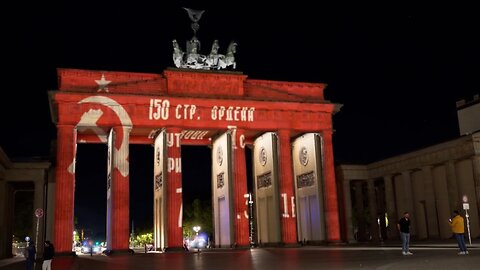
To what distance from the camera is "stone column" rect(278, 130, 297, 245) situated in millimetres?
49938

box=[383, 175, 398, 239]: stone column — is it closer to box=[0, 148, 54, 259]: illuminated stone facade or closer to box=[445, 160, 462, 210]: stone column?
box=[445, 160, 462, 210]: stone column

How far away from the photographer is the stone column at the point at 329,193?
5088cm

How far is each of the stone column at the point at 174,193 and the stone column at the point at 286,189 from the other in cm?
990

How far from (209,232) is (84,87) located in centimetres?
5215

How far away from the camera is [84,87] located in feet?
155

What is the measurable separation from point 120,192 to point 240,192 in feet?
36.2

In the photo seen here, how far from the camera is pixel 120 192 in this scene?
1821 inches

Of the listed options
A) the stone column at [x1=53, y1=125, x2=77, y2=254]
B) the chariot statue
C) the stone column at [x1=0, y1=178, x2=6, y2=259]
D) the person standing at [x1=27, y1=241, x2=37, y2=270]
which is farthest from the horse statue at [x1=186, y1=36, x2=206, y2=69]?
the person standing at [x1=27, y1=241, x2=37, y2=270]

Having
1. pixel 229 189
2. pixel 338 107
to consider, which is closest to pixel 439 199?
pixel 338 107

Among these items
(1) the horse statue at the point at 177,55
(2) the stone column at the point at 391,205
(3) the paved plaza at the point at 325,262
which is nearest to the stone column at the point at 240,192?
(1) the horse statue at the point at 177,55

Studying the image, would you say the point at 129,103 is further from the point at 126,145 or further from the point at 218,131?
the point at 218,131

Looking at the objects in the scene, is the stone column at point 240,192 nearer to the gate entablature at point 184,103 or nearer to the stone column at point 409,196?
the gate entablature at point 184,103

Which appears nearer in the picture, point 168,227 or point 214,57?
point 168,227

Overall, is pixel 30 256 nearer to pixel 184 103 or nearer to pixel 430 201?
pixel 184 103
